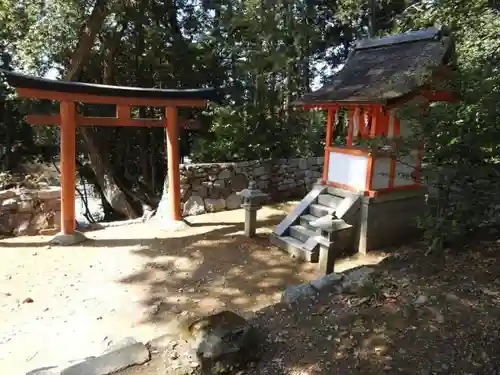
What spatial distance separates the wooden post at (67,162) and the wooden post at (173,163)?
1876mm

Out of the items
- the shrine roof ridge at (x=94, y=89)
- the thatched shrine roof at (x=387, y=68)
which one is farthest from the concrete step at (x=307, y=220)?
the shrine roof ridge at (x=94, y=89)

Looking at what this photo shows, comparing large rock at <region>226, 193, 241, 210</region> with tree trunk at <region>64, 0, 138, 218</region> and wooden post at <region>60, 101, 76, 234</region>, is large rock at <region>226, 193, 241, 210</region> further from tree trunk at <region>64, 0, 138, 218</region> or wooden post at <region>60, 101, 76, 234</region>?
tree trunk at <region>64, 0, 138, 218</region>

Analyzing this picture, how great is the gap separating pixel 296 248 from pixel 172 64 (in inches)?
310

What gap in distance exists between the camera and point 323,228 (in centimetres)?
532

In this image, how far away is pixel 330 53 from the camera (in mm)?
15906

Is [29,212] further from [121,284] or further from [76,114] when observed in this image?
[121,284]

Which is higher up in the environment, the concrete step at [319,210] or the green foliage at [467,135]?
the green foliage at [467,135]

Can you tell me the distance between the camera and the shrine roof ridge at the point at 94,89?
580 cm

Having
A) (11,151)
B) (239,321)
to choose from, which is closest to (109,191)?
(11,151)

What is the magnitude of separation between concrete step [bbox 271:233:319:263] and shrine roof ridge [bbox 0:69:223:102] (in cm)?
335

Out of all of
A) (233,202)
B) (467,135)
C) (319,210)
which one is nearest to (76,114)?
(233,202)

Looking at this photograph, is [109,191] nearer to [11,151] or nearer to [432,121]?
[11,151]

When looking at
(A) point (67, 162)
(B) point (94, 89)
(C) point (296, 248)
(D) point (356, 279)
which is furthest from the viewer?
(A) point (67, 162)

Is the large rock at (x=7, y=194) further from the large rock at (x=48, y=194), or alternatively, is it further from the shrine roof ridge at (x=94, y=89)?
the shrine roof ridge at (x=94, y=89)
